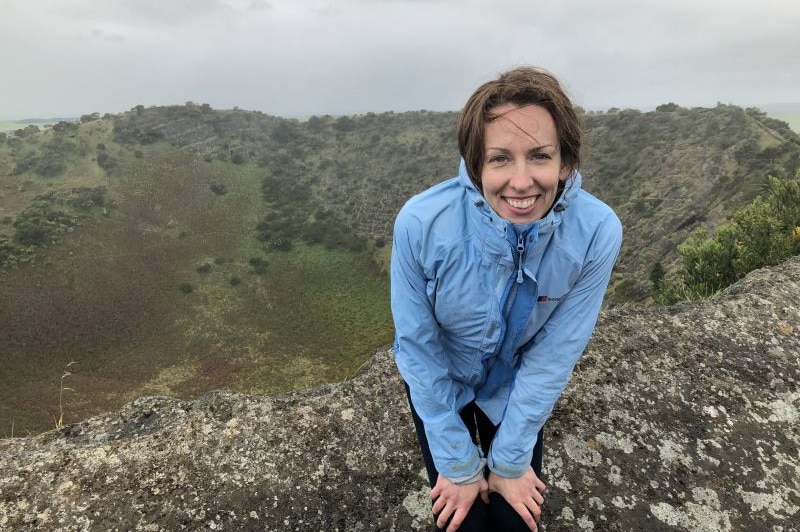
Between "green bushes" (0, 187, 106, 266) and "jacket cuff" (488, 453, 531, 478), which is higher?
"jacket cuff" (488, 453, 531, 478)

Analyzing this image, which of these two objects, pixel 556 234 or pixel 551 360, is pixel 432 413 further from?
pixel 556 234

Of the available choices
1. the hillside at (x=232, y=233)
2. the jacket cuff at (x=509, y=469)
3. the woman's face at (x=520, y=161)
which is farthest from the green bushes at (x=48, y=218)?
the woman's face at (x=520, y=161)

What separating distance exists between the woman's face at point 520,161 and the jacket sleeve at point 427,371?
0.44 m

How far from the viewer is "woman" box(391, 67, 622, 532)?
176 centimetres

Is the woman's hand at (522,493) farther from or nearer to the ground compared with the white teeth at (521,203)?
nearer to the ground

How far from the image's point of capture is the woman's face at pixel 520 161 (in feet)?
5.65

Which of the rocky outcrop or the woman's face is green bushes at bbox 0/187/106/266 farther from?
the woman's face

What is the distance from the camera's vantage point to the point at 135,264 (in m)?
68.0

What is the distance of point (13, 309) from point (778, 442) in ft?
229

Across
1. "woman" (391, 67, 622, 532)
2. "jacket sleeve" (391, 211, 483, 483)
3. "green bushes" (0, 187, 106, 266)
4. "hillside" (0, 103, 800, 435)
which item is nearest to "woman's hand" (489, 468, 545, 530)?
"woman" (391, 67, 622, 532)

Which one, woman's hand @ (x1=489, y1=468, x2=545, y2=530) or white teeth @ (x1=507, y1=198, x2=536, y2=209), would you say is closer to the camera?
white teeth @ (x1=507, y1=198, x2=536, y2=209)

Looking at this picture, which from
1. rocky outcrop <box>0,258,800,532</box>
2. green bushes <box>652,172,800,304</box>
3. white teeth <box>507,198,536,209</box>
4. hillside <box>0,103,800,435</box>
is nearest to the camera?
white teeth <box>507,198,536,209</box>

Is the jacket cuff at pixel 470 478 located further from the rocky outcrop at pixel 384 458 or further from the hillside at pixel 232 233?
the hillside at pixel 232 233

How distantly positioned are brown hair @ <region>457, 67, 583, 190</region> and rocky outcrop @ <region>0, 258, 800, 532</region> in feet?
5.98
